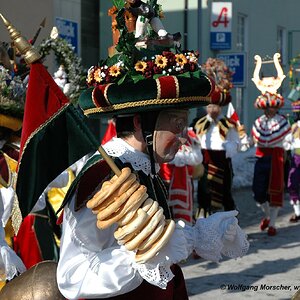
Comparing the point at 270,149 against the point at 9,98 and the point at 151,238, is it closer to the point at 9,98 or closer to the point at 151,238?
the point at 9,98

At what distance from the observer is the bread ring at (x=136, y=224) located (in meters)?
2.15

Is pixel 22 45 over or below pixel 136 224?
over

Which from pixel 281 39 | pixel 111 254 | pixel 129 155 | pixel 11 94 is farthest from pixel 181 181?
pixel 281 39

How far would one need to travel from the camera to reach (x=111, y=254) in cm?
231

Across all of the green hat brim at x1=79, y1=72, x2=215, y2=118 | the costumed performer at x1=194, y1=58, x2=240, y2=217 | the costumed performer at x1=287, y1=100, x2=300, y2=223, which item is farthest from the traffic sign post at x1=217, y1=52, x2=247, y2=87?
the green hat brim at x1=79, y1=72, x2=215, y2=118

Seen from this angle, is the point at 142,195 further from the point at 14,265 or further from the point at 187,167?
the point at 187,167

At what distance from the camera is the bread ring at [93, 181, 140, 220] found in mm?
2166

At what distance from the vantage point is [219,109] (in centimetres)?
836

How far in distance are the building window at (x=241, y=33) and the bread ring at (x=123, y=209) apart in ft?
59.0

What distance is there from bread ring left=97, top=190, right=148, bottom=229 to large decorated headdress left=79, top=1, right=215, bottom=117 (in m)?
0.53

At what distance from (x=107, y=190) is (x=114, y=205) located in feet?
0.19

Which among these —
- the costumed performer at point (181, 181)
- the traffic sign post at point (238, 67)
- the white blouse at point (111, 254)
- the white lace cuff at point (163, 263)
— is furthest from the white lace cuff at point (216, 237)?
the traffic sign post at point (238, 67)

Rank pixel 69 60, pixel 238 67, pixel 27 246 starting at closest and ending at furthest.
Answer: pixel 27 246, pixel 69 60, pixel 238 67

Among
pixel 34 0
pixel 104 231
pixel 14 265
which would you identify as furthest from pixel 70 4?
pixel 104 231
